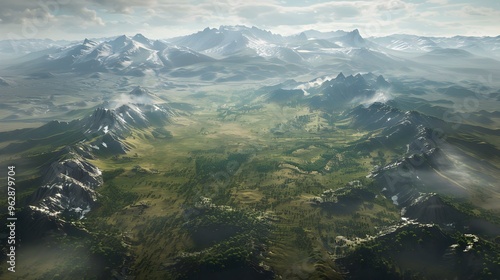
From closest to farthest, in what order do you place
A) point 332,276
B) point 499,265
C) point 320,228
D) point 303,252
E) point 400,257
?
point 499,265 < point 332,276 < point 400,257 < point 303,252 < point 320,228

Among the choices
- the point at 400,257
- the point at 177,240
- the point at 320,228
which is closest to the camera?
the point at 400,257

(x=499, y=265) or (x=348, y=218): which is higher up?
(x=499, y=265)

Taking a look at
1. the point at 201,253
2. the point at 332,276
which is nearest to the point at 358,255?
the point at 332,276

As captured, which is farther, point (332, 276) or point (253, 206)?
point (253, 206)

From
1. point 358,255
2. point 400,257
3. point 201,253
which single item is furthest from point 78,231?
point 400,257

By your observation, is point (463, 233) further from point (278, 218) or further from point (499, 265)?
point (278, 218)

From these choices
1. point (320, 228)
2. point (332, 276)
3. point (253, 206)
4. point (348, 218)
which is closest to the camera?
point (332, 276)

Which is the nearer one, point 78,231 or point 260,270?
point 260,270

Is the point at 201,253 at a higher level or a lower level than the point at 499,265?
lower

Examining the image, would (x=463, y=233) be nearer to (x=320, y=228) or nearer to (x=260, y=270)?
(x=320, y=228)
